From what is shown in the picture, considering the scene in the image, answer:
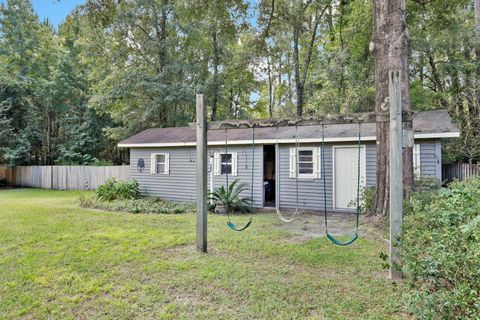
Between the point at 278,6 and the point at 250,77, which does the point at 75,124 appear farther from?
the point at 278,6

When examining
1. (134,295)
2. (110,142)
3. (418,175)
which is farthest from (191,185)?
(110,142)

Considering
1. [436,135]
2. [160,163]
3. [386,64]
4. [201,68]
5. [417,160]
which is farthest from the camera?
[201,68]

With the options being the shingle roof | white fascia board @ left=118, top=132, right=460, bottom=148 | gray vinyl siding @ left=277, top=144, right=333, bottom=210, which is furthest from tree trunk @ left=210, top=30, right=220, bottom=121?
gray vinyl siding @ left=277, top=144, right=333, bottom=210

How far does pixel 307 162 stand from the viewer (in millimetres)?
9250

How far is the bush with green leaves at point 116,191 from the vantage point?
1079 centimetres

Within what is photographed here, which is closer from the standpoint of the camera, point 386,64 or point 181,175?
point 386,64

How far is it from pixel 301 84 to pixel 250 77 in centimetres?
414

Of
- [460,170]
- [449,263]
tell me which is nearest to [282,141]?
[460,170]

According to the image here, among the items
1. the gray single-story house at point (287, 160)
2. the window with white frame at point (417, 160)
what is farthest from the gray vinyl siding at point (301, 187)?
the window with white frame at point (417, 160)

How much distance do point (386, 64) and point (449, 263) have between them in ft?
16.5

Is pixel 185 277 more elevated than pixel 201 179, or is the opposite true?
pixel 201 179

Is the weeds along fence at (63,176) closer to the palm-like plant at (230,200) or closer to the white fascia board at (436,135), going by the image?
the palm-like plant at (230,200)

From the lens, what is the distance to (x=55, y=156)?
19.0 meters

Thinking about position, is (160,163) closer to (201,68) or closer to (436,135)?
(201,68)
